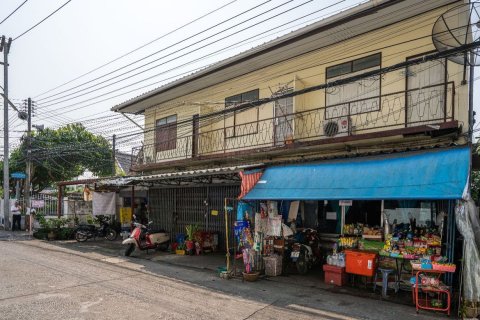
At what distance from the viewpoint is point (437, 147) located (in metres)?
8.66

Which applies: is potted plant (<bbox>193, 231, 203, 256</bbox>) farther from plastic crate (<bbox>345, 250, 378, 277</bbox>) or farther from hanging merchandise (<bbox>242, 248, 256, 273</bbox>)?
plastic crate (<bbox>345, 250, 378, 277</bbox>)

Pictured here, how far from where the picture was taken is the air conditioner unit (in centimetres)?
1095

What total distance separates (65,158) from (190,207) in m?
21.3

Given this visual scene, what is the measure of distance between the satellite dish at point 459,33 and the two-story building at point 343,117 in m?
0.09

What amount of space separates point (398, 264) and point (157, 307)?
17.8 ft

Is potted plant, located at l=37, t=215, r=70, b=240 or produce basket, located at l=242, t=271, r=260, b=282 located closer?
produce basket, located at l=242, t=271, r=260, b=282

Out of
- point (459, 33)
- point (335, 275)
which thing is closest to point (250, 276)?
point (335, 275)

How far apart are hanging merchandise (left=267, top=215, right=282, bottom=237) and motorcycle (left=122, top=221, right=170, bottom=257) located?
233 inches

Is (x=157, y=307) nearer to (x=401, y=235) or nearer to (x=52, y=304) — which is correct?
(x=52, y=304)

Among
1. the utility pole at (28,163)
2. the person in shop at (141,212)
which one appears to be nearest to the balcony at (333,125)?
the person in shop at (141,212)

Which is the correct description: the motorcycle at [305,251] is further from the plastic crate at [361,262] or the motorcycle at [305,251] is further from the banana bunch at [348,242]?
the plastic crate at [361,262]

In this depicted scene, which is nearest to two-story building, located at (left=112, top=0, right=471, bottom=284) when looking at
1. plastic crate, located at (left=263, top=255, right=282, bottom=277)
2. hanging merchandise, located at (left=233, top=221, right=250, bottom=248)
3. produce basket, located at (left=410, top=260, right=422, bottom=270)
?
produce basket, located at (left=410, top=260, right=422, bottom=270)

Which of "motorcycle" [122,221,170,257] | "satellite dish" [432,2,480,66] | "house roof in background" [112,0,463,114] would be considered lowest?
"motorcycle" [122,221,170,257]

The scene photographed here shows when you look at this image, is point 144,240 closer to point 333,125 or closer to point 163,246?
point 163,246
